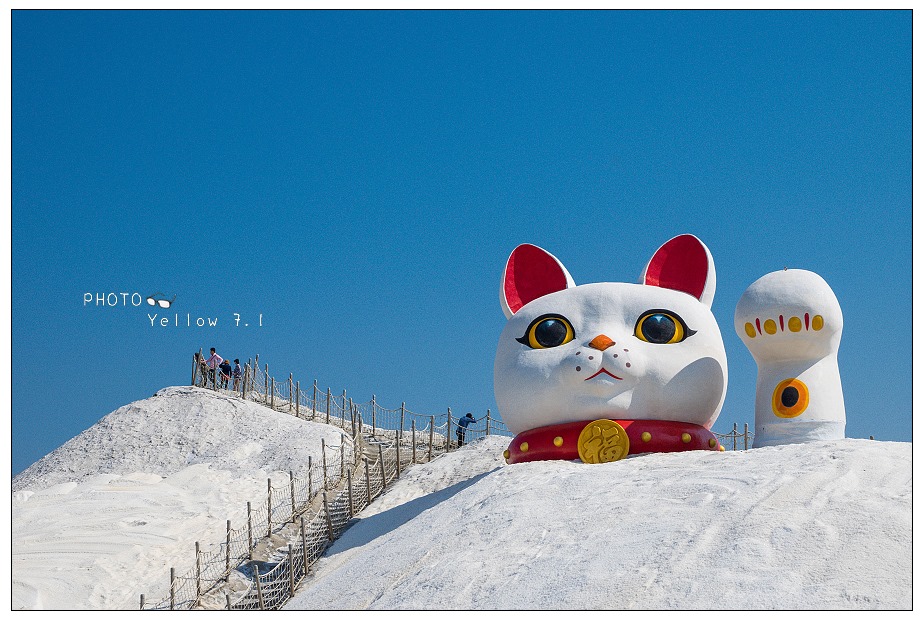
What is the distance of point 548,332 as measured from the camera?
1496cm

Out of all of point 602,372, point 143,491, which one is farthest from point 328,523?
point 143,491

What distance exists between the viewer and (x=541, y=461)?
47.5 feet

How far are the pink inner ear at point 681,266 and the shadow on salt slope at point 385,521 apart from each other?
3581mm

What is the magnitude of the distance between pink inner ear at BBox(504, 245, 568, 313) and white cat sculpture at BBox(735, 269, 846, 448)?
9.06ft

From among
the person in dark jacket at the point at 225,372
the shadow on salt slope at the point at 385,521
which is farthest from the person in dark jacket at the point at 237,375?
the shadow on salt slope at the point at 385,521

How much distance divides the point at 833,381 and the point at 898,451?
83.2 inches

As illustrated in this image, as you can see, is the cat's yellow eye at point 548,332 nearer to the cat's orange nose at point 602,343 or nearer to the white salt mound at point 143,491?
the cat's orange nose at point 602,343

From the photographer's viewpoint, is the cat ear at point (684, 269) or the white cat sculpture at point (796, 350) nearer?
the white cat sculpture at point (796, 350)

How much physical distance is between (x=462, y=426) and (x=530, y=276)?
20.8 ft

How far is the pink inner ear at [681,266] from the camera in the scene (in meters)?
15.8

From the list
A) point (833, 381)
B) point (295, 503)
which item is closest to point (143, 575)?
point (295, 503)

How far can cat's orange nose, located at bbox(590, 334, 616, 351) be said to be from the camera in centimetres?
1443

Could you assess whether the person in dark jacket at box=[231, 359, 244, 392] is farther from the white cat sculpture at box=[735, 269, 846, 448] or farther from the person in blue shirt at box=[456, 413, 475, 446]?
the white cat sculpture at box=[735, 269, 846, 448]

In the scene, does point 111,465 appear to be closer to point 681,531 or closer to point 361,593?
point 361,593
